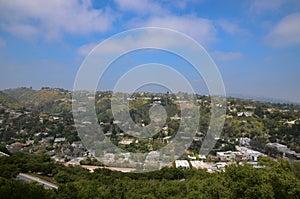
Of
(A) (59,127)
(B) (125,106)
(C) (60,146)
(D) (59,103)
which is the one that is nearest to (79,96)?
(B) (125,106)

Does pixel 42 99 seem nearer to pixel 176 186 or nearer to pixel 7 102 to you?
pixel 7 102

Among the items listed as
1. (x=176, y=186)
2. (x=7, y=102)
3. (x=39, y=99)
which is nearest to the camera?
(x=176, y=186)

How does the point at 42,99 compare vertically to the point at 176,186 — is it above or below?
above

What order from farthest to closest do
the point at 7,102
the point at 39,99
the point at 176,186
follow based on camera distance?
the point at 39,99 < the point at 7,102 < the point at 176,186

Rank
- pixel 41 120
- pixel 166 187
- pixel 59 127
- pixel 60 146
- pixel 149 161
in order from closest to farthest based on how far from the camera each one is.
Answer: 1. pixel 149 161
2. pixel 166 187
3. pixel 60 146
4. pixel 59 127
5. pixel 41 120

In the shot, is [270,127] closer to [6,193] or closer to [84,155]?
[84,155]

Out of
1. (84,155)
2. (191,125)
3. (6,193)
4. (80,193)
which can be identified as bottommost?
(84,155)

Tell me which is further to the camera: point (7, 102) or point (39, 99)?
point (39, 99)

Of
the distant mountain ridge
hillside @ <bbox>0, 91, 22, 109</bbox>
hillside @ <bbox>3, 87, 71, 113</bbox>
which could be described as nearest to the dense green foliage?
the distant mountain ridge

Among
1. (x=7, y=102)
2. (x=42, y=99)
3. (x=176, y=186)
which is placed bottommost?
(x=176, y=186)

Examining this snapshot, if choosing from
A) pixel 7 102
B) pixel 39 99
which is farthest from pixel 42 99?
pixel 7 102

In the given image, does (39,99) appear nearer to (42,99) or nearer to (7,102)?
(42,99)
